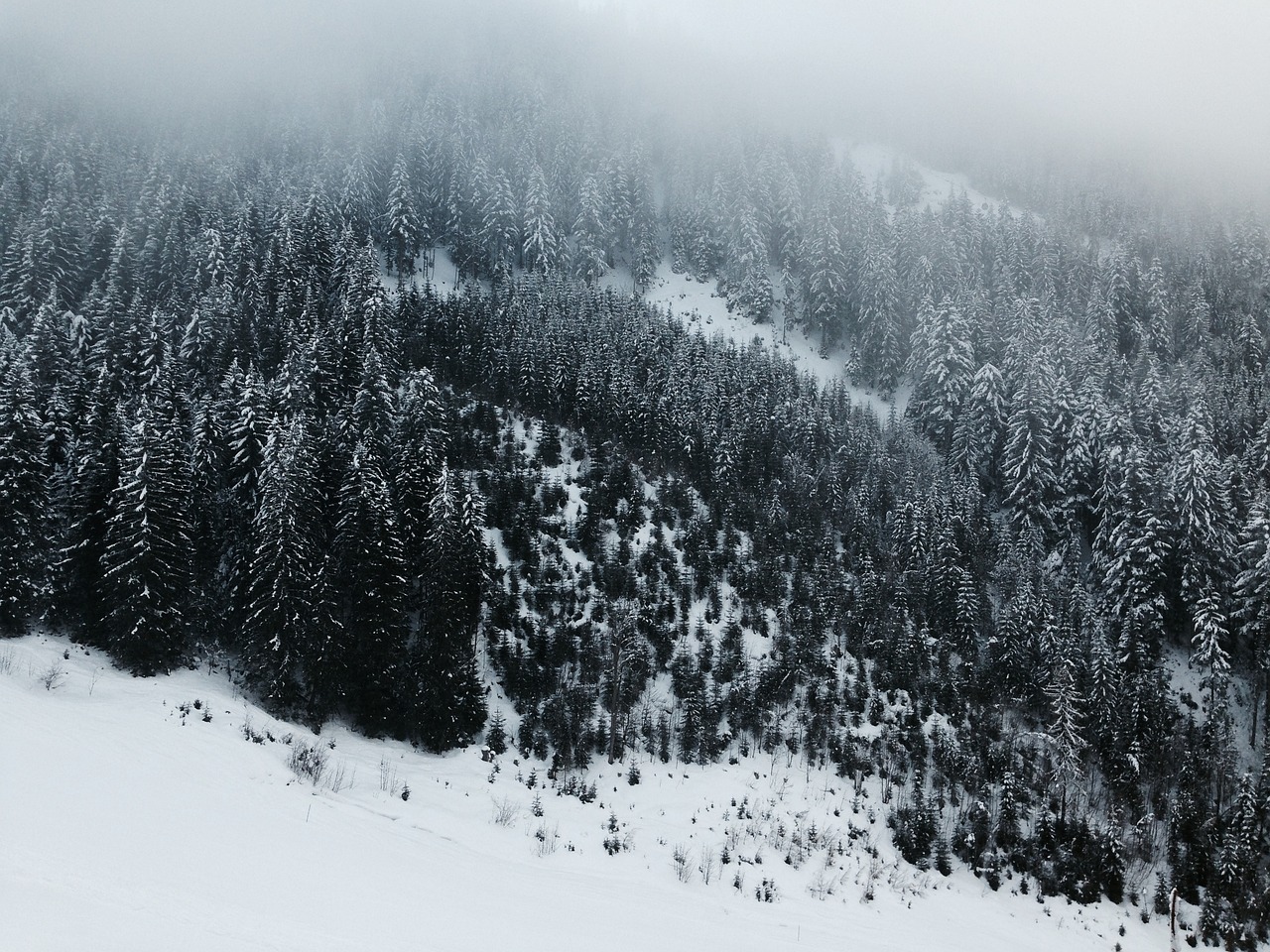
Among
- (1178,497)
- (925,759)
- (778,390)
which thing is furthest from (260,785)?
(778,390)

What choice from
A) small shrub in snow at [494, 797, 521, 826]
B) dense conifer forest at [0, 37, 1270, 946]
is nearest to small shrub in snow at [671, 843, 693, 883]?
small shrub in snow at [494, 797, 521, 826]

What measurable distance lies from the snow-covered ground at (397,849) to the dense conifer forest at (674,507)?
8.44ft

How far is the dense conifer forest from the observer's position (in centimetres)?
3241

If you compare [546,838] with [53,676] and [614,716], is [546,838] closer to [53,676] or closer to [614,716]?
[614,716]

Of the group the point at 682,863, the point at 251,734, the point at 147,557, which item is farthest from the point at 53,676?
the point at 682,863

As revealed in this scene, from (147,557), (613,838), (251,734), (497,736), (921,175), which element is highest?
(921,175)

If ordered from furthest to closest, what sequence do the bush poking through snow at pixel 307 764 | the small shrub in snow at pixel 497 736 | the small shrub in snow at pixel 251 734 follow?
1. the small shrub in snow at pixel 497 736
2. the small shrub in snow at pixel 251 734
3. the bush poking through snow at pixel 307 764

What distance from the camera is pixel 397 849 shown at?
54.5ft

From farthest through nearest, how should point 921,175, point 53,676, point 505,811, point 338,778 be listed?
point 921,175 < point 505,811 < point 53,676 < point 338,778

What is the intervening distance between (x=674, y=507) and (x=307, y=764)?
32807 mm

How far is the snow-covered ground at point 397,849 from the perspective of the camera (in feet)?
38.0

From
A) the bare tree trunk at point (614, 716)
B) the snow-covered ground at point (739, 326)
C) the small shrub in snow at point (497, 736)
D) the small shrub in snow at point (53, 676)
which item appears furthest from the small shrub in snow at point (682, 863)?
the snow-covered ground at point (739, 326)

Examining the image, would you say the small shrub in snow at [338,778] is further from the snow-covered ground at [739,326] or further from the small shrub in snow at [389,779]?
the snow-covered ground at [739,326]

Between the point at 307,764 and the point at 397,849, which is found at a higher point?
the point at 307,764
